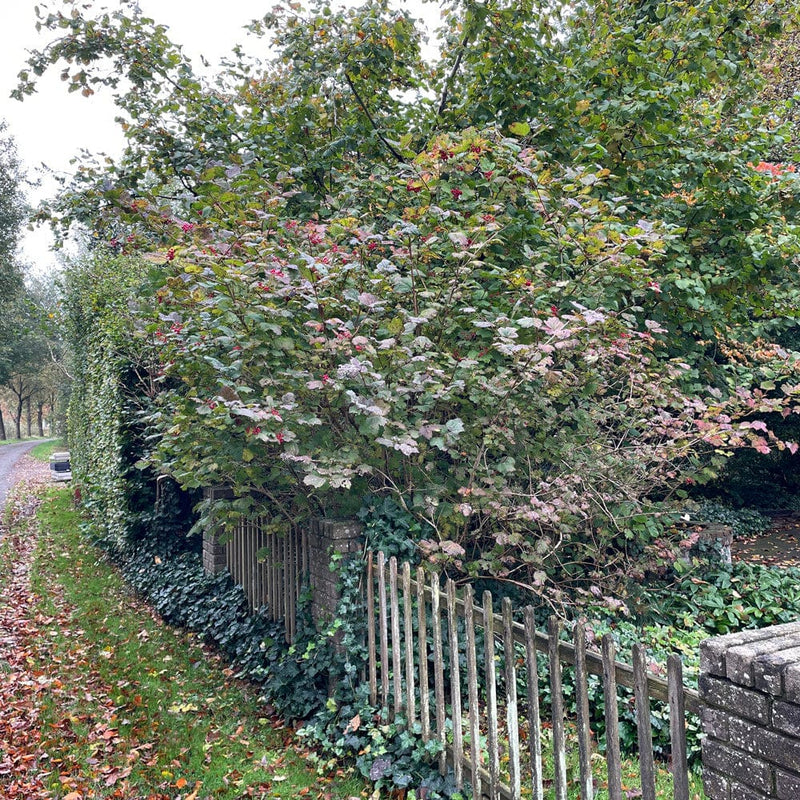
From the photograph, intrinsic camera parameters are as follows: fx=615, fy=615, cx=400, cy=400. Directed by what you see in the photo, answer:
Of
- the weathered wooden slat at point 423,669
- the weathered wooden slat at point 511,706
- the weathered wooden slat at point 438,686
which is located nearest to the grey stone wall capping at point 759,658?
the weathered wooden slat at point 511,706

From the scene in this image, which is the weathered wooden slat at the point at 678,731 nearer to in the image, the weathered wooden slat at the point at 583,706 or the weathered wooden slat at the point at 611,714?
the weathered wooden slat at the point at 611,714

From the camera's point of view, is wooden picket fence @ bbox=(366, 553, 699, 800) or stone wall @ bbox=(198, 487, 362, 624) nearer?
wooden picket fence @ bbox=(366, 553, 699, 800)

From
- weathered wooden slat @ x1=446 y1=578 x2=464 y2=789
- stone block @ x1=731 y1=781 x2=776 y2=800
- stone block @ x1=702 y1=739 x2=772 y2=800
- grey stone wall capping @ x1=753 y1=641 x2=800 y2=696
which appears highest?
grey stone wall capping @ x1=753 y1=641 x2=800 y2=696

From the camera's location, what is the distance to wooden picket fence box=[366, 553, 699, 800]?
96.8 inches

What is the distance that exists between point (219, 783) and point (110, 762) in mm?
917

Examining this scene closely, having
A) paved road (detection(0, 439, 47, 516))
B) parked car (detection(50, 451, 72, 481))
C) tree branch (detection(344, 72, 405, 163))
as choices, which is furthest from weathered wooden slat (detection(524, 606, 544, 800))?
parked car (detection(50, 451, 72, 481))

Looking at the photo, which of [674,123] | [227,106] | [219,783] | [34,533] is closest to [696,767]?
[219,783]

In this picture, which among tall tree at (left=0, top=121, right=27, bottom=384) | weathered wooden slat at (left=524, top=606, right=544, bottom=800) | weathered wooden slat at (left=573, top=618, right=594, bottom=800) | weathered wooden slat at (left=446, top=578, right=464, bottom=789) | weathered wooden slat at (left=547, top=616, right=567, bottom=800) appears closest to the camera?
weathered wooden slat at (left=573, top=618, right=594, bottom=800)

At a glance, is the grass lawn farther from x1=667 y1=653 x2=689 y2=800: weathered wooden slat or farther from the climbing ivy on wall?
the climbing ivy on wall

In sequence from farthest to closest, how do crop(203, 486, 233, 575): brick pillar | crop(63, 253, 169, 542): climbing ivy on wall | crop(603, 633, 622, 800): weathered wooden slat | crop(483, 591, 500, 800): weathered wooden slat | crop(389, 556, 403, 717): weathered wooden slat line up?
crop(63, 253, 169, 542): climbing ivy on wall → crop(203, 486, 233, 575): brick pillar → crop(389, 556, 403, 717): weathered wooden slat → crop(483, 591, 500, 800): weathered wooden slat → crop(603, 633, 622, 800): weathered wooden slat

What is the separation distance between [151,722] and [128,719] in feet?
0.73

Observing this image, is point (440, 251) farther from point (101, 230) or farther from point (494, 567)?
point (101, 230)

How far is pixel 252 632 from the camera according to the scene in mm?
5770

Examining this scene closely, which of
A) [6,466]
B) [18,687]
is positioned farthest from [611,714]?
[6,466]
